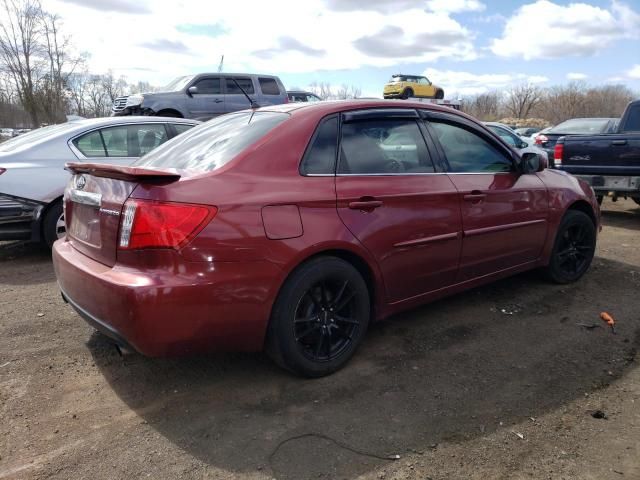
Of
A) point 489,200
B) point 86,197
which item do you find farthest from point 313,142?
point 489,200

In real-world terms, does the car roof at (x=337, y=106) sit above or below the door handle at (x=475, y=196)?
above

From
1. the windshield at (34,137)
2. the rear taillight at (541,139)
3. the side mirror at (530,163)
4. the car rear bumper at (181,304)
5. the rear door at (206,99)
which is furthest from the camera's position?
the rear taillight at (541,139)

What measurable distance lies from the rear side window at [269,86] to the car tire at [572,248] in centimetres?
Result: 1024

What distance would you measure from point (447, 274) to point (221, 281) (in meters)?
1.81

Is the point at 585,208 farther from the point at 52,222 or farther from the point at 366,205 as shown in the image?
the point at 52,222

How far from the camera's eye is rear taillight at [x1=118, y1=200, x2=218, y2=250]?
2.50 m

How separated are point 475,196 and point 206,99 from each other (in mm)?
10355

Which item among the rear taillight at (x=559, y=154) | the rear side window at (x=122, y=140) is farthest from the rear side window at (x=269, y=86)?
the rear taillight at (x=559, y=154)

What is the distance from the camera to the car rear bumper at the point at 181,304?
2484 mm

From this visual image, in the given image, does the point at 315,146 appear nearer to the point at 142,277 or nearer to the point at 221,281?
the point at 221,281

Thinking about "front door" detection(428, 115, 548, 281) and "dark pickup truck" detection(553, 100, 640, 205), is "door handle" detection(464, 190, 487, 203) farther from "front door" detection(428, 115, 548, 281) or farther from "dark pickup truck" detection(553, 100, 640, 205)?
"dark pickup truck" detection(553, 100, 640, 205)

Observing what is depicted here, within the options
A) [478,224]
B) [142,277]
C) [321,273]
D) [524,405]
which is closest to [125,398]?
[142,277]

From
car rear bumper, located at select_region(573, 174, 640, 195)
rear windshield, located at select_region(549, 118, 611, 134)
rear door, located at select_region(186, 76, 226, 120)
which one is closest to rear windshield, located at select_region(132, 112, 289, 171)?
car rear bumper, located at select_region(573, 174, 640, 195)

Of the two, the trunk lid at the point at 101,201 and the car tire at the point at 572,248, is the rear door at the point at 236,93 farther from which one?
the trunk lid at the point at 101,201
